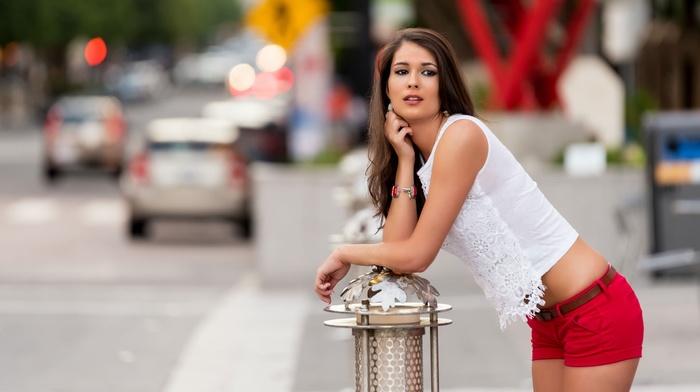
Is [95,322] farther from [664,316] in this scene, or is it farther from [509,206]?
[509,206]

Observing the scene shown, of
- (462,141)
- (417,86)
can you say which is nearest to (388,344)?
(462,141)

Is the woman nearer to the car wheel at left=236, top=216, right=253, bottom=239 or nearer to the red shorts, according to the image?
the red shorts

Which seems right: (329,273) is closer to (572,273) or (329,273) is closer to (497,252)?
(497,252)

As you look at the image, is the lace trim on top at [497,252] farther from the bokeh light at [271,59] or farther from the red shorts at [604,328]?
the bokeh light at [271,59]

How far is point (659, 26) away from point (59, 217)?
57.4ft

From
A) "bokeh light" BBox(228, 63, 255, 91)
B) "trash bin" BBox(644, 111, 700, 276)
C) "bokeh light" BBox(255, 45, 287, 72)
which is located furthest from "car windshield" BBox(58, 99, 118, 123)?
"bokeh light" BBox(255, 45, 287, 72)

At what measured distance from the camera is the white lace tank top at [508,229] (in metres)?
4.02

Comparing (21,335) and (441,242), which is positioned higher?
(441,242)

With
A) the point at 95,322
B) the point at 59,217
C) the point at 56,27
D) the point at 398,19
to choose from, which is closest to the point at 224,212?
the point at 59,217

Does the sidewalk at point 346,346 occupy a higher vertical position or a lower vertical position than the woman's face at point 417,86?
lower

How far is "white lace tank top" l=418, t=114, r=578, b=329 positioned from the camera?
4.02m

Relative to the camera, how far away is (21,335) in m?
11.2

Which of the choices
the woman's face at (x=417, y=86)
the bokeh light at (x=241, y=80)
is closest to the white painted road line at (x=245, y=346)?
the woman's face at (x=417, y=86)

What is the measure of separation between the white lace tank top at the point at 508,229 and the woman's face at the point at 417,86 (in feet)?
0.25
